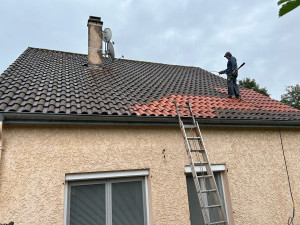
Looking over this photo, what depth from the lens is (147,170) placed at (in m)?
4.49

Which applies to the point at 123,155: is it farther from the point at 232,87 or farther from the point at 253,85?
the point at 253,85

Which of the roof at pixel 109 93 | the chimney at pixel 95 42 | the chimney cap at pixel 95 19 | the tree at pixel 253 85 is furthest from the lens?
the tree at pixel 253 85

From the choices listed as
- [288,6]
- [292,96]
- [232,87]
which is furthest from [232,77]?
[292,96]

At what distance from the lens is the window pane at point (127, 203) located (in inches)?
168

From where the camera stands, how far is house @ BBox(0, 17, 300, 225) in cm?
379

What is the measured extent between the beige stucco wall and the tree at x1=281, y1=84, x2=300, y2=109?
86.5ft

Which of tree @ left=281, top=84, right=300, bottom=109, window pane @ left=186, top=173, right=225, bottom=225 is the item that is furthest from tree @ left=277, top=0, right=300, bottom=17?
tree @ left=281, top=84, right=300, bottom=109

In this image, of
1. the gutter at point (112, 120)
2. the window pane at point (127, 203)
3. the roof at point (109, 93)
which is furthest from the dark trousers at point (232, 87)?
the window pane at point (127, 203)

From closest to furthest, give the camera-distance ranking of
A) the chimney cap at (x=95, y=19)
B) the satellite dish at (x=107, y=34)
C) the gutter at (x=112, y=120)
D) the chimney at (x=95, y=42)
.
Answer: the gutter at (x=112, y=120)
the chimney at (x=95, y=42)
the chimney cap at (x=95, y=19)
the satellite dish at (x=107, y=34)

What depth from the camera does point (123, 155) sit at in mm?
4348

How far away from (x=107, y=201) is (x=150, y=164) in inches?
41.8

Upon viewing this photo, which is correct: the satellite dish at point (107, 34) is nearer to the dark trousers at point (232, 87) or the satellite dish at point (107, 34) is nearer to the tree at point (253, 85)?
the dark trousers at point (232, 87)

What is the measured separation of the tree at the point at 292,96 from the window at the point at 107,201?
2971cm

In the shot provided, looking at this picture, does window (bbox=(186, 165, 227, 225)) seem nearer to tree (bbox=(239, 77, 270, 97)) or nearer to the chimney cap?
the chimney cap
